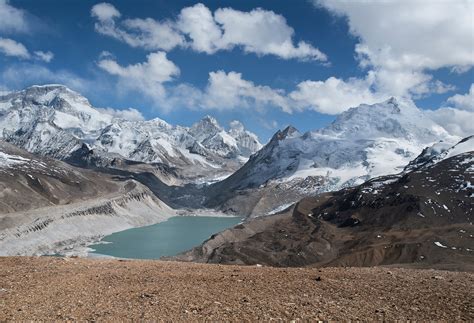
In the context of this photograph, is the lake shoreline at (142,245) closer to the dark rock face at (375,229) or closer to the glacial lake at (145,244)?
the glacial lake at (145,244)

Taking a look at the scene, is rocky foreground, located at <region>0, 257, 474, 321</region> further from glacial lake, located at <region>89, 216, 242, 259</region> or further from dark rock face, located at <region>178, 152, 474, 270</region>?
glacial lake, located at <region>89, 216, 242, 259</region>

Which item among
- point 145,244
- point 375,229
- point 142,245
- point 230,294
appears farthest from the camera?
point 145,244

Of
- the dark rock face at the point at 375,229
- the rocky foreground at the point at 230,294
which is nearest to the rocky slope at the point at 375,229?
the dark rock face at the point at 375,229

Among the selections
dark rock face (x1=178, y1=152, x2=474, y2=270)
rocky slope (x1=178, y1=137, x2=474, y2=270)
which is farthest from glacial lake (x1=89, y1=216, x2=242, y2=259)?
dark rock face (x1=178, y1=152, x2=474, y2=270)

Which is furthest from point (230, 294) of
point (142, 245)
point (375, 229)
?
point (142, 245)

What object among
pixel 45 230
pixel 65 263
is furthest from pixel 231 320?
pixel 45 230

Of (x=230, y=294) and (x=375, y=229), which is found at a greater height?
(x=375, y=229)

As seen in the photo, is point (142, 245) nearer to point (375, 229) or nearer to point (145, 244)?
point (145, 244)
